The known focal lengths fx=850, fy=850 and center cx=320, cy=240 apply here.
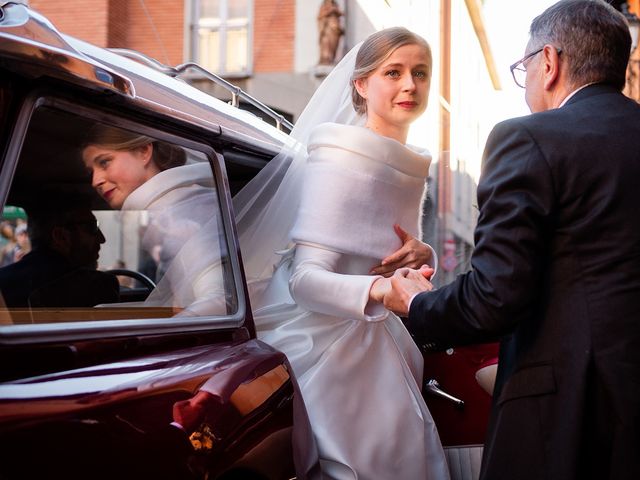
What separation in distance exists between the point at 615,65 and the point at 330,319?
1.19 m

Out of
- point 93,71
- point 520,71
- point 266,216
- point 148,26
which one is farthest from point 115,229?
point 148,26

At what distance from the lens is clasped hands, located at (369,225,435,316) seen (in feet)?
8.29

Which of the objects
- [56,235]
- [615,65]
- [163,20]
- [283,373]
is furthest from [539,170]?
[163,20]

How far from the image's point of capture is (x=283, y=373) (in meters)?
2.47

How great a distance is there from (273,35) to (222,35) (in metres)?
1.18

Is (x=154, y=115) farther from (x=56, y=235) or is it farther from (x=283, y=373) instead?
(x=283, y=373)

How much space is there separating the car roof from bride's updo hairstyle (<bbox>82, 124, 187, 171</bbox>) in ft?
0.28

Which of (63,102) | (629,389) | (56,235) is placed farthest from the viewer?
(56,235)

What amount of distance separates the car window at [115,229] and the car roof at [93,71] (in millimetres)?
96

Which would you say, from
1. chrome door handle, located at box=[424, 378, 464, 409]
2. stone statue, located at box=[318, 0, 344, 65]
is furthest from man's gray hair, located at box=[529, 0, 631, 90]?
stone statue, located at box=[318, 0, 344, 65]

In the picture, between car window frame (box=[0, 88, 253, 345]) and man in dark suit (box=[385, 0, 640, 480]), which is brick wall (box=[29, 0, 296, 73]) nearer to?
car window frame (box=[0, 88, 253, 345])

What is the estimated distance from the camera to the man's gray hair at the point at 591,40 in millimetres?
2316

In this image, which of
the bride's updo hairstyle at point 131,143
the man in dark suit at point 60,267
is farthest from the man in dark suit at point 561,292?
the man in dark suit at point 60,267

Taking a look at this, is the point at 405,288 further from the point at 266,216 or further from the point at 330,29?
the point at 330,29
